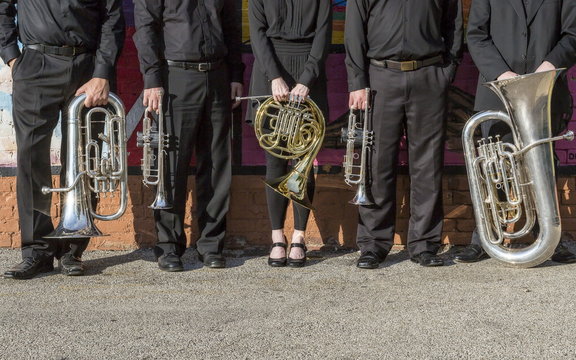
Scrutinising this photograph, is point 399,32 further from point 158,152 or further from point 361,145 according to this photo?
point 158,152

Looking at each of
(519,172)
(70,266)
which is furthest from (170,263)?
(519,172)

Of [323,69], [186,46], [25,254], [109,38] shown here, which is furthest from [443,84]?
[25,254]

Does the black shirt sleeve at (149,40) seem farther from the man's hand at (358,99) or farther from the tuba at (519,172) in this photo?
the tuba at (519,172)

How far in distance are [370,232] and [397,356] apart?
2105 mm

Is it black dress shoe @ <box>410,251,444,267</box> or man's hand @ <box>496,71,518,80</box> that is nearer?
man's hand @ <box>496,71,518,80</box>

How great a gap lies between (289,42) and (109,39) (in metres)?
1.21

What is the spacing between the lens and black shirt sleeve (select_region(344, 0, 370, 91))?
549 cm

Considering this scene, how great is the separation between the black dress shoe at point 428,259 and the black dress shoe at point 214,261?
1343mm

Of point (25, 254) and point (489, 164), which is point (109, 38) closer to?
point (25, 254)

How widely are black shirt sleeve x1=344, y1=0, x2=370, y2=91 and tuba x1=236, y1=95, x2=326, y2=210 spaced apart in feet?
1.12

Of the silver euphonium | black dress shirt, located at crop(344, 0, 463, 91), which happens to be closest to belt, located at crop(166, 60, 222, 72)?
the silver euphonium

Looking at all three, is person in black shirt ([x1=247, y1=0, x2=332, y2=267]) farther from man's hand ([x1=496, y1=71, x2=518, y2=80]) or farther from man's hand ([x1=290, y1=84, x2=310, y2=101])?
man's hand ([x1=496, y1=71, x2=518, y2=80])

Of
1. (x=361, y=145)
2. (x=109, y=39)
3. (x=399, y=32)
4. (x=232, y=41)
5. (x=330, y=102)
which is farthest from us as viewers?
(x=330, y=102)

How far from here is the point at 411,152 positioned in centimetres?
562
